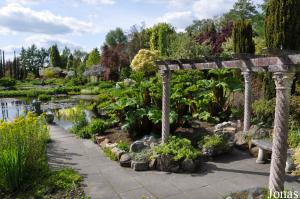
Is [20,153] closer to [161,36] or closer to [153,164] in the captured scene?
[153,164]

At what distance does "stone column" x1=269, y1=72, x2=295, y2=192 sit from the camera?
13.1ft

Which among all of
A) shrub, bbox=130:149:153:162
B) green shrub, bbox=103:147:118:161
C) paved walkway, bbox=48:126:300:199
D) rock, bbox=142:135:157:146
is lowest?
paved walkway, bbox=48:126:300:199

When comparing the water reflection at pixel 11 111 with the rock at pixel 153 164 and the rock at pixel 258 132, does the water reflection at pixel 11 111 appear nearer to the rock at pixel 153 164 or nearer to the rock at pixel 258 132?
the rock at pixel 153 164

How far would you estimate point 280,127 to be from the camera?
4.06m

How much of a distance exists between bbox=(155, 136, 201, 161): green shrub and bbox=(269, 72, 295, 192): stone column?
2.03 meters

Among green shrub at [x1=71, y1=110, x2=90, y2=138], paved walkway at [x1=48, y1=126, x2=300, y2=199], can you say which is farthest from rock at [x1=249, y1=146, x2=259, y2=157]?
green shrub at [x1=71, y1=110, x2=90, y2=138]

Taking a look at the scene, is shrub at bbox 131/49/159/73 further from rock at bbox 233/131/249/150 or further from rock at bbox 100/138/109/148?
rock at bbox 233/131/249/150

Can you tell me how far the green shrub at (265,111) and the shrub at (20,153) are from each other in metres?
5.45

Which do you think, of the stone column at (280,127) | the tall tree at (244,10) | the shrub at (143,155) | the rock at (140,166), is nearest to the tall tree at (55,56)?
the tall tree at (244,10)

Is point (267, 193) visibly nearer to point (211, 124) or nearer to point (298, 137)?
point (298, 137)

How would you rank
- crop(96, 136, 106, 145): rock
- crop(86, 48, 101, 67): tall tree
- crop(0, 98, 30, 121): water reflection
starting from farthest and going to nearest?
crop(86, 48, 101, 67): tall tree < crop(0, 98, 30, 121): water reflection < crop(96, 136, 106, 145): rock

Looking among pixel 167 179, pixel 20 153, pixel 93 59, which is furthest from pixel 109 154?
pixel 93 59

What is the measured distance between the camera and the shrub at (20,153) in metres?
4.96

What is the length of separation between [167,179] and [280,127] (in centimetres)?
233
